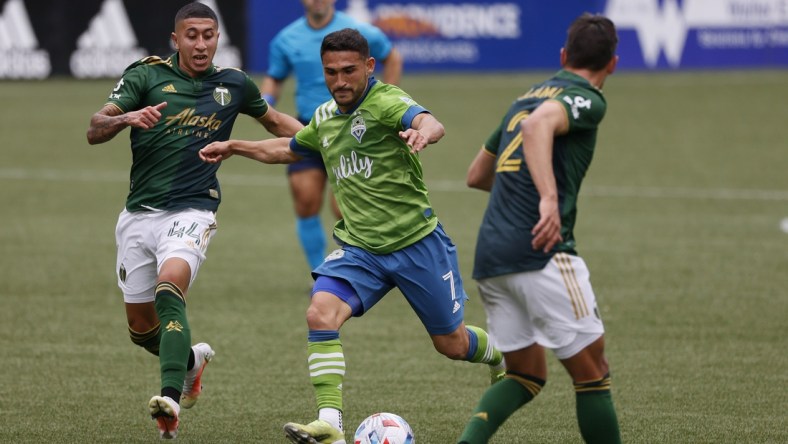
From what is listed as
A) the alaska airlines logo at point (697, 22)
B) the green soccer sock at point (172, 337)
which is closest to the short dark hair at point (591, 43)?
the green soccer sock at point (172, 337)

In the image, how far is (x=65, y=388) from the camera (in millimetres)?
7789

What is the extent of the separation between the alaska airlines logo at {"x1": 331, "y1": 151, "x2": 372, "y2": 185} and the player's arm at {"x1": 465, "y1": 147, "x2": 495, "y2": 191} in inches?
23.7

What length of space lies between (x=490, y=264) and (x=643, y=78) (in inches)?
931

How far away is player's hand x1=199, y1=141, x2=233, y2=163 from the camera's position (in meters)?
6.67

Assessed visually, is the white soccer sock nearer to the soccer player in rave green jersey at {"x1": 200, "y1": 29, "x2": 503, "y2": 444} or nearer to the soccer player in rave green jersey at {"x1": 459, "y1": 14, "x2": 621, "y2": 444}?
the soccer player in rave green jersey at {"x1": 200, "y1": 29, "x2": 503, "y2": 444}

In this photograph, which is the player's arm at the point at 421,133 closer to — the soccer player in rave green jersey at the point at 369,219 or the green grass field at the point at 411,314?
the soccer player in rave green jersey at the point at 369,219

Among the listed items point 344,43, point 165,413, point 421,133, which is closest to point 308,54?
point 344,43

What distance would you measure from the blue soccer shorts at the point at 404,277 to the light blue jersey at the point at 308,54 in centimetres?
471

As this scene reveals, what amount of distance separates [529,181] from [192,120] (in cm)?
232

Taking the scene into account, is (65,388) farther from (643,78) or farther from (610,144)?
(643,78)

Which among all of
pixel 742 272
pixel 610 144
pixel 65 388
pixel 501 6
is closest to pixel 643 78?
pixel 501 6

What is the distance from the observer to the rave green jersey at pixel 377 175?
641 cm

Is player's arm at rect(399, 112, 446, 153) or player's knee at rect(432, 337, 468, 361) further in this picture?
player's knee at rect(432, 337, 468, 361)

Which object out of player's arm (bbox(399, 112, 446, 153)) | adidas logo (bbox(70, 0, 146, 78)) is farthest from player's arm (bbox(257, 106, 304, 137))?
adidas logo (bbox(70, 0, 146, 78))
